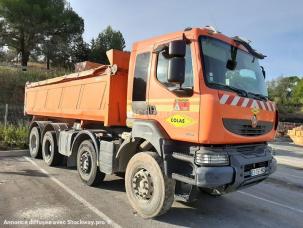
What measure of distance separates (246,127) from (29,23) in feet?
122

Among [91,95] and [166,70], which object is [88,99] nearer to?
[91,95]

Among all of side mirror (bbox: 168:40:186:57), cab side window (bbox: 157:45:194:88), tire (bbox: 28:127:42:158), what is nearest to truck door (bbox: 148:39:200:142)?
cab side window (bbox: 157:45:194:88)

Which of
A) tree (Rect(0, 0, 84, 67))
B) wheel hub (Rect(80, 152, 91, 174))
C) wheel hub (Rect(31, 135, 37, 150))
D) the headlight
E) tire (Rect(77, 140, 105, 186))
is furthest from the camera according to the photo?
tree (Rect(0, 0, 84, 67))

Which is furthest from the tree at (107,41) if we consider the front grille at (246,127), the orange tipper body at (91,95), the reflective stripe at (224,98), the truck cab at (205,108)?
the reflective stripe at (224,98)

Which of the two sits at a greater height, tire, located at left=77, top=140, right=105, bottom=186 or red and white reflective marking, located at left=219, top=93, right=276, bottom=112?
red and white reflective marking, located at left=219, top=93, right=276, bottom=112

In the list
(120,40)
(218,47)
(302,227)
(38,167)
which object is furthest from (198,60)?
(120,40)

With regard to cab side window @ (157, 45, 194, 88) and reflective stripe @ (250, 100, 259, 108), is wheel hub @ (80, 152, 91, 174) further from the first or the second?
reflective stripe @ (250, 100, 259, 108)

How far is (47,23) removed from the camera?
3969 centimetres

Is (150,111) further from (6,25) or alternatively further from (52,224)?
(6,25)

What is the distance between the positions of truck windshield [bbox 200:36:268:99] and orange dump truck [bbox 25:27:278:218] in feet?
0.06

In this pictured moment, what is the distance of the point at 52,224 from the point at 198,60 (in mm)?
3224

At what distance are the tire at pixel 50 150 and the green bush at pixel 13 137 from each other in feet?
9.15

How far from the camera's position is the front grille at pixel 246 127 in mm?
5398

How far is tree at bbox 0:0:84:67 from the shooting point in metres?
38.2
